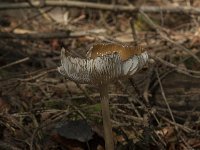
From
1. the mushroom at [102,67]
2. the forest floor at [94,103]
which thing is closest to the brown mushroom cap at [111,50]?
the forest floor at [94,103]

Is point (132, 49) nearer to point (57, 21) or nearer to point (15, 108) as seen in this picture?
point (15, 108)

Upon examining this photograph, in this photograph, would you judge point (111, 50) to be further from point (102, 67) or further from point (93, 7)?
point (93, 7)

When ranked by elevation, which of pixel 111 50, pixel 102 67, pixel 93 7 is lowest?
pixel 102 67

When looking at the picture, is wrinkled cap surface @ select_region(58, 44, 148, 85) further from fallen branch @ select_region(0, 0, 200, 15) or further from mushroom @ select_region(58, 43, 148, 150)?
fallen branch @ select_region(0, 0, 200, 15)

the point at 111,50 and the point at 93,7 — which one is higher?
the point at 93,7

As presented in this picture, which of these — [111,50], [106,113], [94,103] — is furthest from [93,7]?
[106,113]

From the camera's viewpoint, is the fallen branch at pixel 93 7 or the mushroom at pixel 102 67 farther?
the fallen branch at pixel 93 7

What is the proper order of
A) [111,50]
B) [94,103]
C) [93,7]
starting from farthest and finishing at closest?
1. [93,7]
2. [94,103]
3. [111,50]

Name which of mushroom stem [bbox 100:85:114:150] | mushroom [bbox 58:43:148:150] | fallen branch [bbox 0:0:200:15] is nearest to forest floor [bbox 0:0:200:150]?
fallen branch [bbox 0:0:200:15]

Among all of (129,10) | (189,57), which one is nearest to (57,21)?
(129,10)

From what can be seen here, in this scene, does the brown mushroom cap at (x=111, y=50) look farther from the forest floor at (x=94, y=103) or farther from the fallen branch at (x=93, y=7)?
the fallen branch at (x=93, y=7)

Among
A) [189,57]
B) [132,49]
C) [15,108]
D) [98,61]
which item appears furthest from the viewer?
[189,57]
